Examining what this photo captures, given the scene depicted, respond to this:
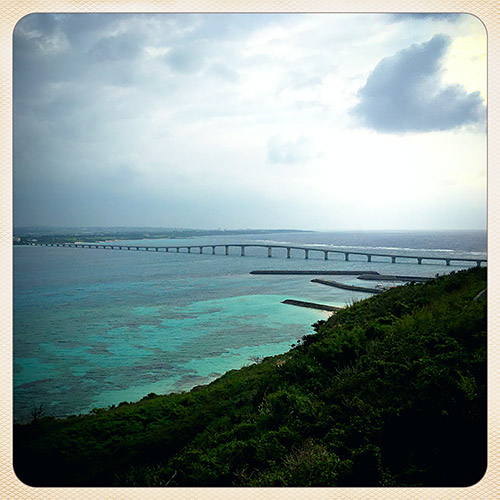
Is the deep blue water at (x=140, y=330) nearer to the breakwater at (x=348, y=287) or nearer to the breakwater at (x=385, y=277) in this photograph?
the breakwater at (x=348, y=287)

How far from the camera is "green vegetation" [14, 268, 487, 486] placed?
2.41 metres

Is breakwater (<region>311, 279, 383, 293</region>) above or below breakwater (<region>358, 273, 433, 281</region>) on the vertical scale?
below

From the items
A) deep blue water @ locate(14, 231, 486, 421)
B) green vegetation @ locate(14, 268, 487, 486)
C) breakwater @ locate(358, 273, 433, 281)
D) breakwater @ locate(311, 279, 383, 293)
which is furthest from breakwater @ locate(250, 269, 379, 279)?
green vegetation @ locate(14, 268, 487, 486)

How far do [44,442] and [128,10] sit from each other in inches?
150

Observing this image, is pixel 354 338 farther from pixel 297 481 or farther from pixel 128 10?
pixel 128 10

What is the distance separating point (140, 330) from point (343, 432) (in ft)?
37.7

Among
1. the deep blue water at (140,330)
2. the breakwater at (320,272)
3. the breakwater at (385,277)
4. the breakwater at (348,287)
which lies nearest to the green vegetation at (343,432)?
the deep blue water at (140,330)

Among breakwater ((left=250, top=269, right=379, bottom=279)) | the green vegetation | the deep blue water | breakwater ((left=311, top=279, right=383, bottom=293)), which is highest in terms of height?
the green vegetation

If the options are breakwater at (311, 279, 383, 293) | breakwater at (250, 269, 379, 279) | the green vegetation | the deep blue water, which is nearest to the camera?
the green vegetation

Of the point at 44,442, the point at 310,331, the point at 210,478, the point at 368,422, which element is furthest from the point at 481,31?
the point at 310,331

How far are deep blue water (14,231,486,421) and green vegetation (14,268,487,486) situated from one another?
1035 mm

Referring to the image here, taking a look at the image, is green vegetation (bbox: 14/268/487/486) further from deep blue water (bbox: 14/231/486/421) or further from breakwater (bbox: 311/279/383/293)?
breakwater (bbox: 311/279/383/293)

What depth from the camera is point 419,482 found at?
2.35 metres

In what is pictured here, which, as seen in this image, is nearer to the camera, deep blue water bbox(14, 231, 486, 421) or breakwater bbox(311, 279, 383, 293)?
deep blue water bbox(14, 231, 486, 421)
